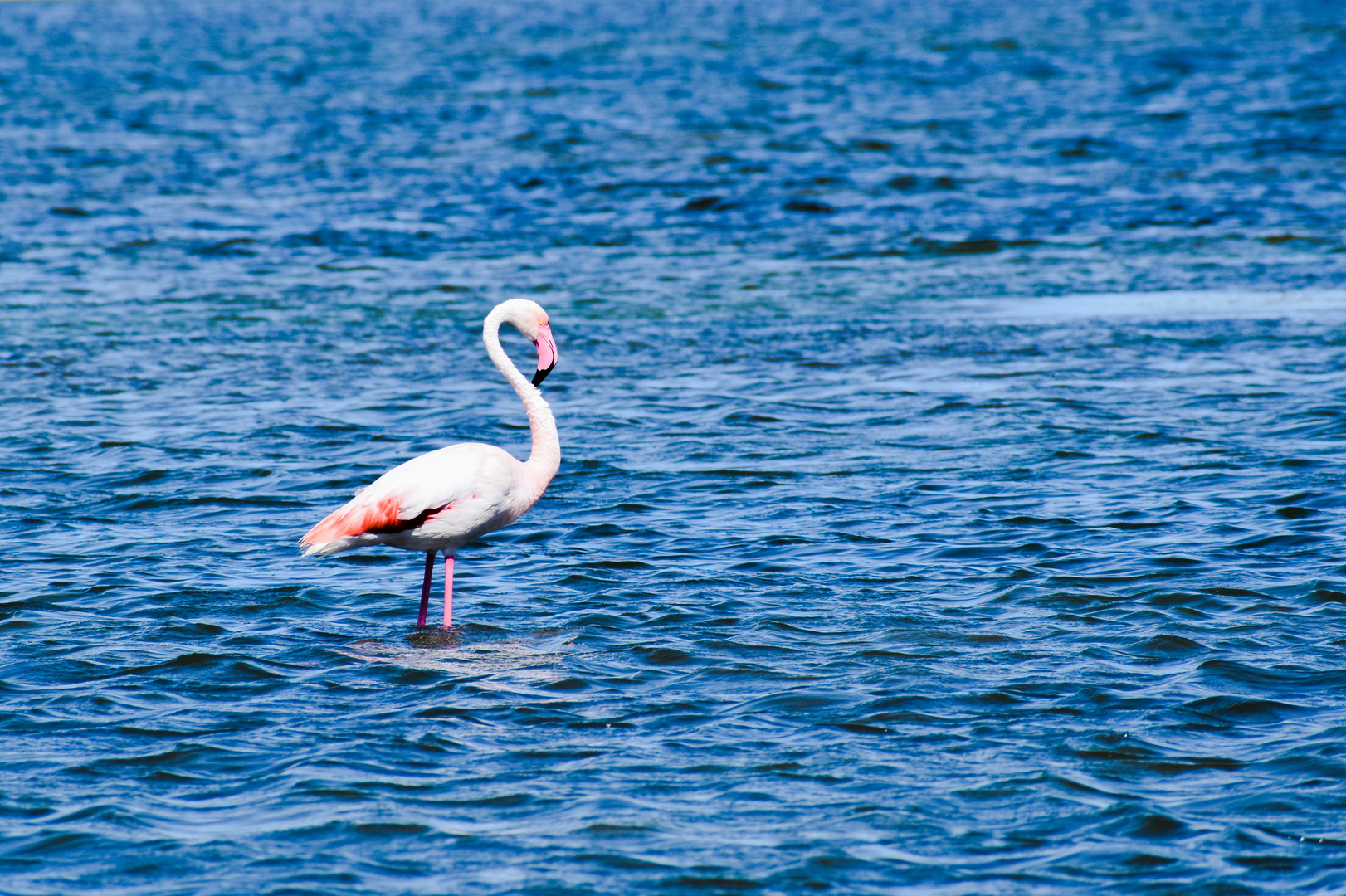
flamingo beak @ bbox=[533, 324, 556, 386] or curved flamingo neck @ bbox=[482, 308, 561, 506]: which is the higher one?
flamingo beak @ bbox=[533, 324, 556, 386]

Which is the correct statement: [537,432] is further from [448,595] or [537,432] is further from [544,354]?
[448,595]

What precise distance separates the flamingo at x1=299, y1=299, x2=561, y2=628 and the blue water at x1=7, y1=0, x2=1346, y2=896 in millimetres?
473

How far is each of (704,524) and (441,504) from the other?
2427mm

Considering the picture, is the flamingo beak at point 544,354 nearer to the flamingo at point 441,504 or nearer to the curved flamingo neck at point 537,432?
the flamingo at point 441,504

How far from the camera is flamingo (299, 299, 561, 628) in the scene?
27.8 ft

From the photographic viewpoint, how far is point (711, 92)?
3703 centimetres

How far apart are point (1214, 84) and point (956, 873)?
32237 mm

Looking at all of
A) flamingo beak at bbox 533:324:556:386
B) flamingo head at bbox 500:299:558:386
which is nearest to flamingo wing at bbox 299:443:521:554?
flamingo beak at bbox 533:324:556:386

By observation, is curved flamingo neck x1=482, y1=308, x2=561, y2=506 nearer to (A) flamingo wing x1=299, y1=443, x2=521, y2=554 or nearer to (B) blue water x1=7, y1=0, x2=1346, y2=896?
(A) flamingo wing x1=299, y1=443, x2=521, y2=554

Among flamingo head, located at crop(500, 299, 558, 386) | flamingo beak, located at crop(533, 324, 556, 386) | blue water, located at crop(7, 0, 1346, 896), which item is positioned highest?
flamingo head, located at crop(500, 299, 558, 386)

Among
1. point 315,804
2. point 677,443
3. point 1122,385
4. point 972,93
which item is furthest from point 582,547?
point 972,93

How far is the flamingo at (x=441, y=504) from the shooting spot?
27.8ft

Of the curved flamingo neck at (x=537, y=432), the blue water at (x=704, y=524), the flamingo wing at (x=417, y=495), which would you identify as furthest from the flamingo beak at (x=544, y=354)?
the blue water at (x=704, y=524)

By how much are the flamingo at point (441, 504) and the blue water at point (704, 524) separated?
473mm
